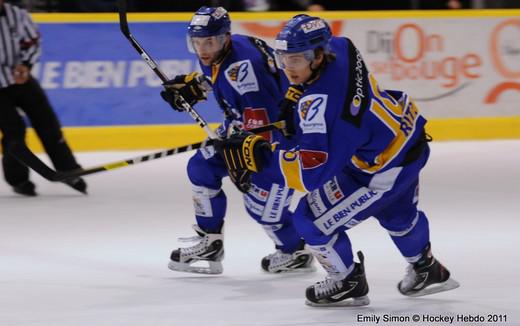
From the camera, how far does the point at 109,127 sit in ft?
25.5

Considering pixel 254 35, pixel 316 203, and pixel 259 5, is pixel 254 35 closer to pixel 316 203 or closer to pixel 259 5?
pixel 259 5

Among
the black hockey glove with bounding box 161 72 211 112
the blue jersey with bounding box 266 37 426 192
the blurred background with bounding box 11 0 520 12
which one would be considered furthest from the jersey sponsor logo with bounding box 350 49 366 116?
the blurred background with bounding box 11 0 520 12

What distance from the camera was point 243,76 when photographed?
4316 mm

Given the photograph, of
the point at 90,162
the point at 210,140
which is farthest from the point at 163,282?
the point at 90,162

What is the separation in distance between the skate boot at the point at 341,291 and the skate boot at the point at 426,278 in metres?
0.20

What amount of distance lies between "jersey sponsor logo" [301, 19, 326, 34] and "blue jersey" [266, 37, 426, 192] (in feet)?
0.31

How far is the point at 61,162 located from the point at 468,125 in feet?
10.8

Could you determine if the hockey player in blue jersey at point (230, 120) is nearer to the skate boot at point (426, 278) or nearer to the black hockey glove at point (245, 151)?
the black hockey glove at point (245, 151)

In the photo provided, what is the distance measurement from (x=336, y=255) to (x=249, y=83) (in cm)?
83

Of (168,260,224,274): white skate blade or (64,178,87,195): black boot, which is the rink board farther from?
(168,260,224,274): white skate blade

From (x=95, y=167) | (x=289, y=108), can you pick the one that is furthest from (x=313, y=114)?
(x=95, y=167)

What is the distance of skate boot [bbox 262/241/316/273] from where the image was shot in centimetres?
459

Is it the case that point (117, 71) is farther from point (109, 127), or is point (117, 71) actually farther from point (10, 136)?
point (10, 136)

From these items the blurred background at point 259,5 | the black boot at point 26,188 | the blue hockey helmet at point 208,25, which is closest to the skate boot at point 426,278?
the blue hockey helmet at point 208,25
